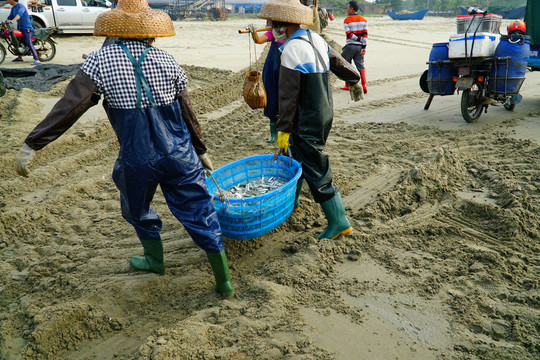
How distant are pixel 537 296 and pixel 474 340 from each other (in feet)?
2.20

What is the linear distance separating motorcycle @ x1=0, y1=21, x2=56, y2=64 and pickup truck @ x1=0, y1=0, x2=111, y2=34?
9.49 ft

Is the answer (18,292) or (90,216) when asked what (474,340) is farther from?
(90,216)

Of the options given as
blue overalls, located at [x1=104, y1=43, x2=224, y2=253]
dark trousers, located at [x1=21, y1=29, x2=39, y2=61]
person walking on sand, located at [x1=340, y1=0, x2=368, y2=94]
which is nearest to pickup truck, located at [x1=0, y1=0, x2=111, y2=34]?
dark trousers, located at [x1=21, y1=29, x2=39, y2=61]

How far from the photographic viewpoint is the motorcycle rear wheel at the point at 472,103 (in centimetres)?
621

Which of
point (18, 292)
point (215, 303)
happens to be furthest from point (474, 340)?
point (18, 292)

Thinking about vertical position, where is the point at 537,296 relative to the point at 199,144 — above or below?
below

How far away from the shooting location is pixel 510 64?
582 centimetres

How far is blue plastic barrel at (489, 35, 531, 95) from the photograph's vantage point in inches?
227

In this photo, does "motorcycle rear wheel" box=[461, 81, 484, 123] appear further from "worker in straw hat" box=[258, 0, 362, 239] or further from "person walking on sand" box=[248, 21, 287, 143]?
"worker in straw hat" box=[258, 0, 362, 239]

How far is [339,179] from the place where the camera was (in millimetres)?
4531

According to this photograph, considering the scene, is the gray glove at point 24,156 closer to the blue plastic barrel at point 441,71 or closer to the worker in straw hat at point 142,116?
the worker in straw hat at point 142,116

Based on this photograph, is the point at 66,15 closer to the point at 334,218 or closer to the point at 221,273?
the point at 334,218

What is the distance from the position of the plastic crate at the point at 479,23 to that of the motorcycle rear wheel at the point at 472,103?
77cm

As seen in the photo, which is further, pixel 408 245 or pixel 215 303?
pixel 408 245
